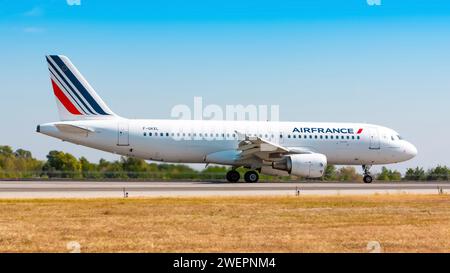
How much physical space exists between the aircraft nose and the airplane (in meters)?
1.62

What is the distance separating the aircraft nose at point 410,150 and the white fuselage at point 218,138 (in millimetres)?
100

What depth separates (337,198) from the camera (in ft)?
88.5

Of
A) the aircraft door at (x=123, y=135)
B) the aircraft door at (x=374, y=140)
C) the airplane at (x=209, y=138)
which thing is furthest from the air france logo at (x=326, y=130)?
the aircraft door at (x=123, y=135)

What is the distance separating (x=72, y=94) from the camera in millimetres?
39406

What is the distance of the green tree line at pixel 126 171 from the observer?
4288 cm

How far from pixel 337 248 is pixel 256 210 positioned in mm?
8164

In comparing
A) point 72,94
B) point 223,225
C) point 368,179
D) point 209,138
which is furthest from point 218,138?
point 223,225

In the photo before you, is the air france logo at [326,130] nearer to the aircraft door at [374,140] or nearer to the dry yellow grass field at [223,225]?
the aircraft door at [374,140]

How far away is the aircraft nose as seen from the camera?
42531mm

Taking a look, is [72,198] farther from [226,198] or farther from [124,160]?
[124,160]

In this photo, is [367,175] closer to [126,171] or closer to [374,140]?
[374,140]

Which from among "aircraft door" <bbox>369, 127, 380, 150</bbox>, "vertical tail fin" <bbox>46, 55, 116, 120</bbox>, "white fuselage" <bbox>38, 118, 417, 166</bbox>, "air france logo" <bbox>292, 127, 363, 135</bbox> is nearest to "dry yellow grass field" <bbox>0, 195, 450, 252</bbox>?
"white fuselage" <bbox>38, 118, 417, 166</bbox>

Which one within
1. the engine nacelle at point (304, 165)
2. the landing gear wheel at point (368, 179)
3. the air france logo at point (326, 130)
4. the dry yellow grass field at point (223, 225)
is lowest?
the dry yellow grass field at point (223, 225)
